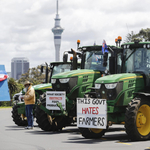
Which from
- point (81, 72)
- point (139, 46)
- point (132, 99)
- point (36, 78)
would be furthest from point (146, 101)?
point (36, 78)

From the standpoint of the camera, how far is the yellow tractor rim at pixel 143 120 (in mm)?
11047

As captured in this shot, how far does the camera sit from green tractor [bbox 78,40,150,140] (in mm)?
10844

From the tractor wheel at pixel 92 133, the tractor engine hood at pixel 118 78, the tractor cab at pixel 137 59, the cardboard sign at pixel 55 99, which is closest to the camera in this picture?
the tractor engine hood at pixel 118 78

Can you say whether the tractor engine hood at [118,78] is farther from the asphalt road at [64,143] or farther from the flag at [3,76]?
the flag at [3,76]

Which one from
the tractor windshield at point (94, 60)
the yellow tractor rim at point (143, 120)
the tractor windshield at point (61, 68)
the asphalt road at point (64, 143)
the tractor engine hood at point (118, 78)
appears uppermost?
the tractor windshield at point (94, 60)

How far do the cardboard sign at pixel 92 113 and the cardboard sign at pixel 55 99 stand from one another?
6.71 ft

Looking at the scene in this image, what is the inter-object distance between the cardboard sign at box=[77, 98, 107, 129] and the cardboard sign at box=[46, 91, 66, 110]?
6.71ft

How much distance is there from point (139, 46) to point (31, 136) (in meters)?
4.29

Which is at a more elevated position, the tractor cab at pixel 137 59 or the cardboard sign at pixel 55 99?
the tractor cab at pixel 137 59

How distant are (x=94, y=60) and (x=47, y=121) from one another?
2.71 metres

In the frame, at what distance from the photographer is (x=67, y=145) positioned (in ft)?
34.6

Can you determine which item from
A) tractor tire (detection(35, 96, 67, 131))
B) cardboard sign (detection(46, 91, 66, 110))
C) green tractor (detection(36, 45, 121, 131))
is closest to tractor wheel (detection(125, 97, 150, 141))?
green tractor (detection(36, 45, 121, 131))

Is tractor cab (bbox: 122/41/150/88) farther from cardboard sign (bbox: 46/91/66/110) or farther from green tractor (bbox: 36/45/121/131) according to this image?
cardboard sign (bbox: 46/91/66/110)

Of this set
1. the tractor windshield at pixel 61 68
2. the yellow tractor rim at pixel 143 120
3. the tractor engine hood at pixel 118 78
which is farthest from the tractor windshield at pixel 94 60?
the yellow tractor rim at pixel 143 120
